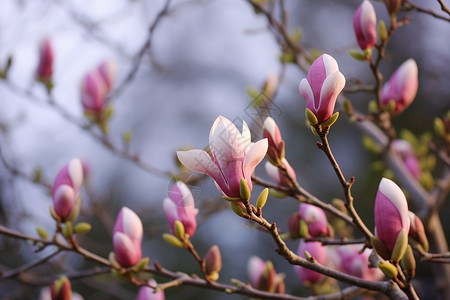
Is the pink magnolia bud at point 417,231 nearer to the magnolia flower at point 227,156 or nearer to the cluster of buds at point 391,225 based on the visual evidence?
the cluster of buds at point 391,225

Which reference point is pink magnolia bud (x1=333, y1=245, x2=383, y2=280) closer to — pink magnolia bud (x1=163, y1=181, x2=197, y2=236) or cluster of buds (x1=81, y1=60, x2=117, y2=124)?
pink magnolia bud (x1=163, y1=181, x2=197, y2=236)

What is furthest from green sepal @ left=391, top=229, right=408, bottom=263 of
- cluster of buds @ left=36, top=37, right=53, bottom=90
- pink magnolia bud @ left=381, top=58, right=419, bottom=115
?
cluster of buds @ left=36, top=37, right=53, bottom=90

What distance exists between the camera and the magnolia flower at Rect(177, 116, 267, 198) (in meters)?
0.50

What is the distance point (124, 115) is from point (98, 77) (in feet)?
13.8

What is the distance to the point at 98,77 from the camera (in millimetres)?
1338

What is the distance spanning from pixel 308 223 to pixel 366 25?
39 cm

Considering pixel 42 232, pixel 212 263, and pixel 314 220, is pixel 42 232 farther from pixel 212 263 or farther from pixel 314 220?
pixel 314 220

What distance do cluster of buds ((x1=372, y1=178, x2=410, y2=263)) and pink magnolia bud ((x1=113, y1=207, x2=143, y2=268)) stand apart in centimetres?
40

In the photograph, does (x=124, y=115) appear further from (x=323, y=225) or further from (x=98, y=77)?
(x=323, y=225)

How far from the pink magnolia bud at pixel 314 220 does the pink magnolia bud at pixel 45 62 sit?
3.03ft

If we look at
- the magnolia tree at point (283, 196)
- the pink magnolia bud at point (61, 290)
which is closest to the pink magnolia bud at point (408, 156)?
the magnolia tree at point (283, 196)

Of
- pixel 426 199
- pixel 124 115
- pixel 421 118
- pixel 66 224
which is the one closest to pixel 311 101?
pixel 66 224

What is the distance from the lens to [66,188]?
77 cm

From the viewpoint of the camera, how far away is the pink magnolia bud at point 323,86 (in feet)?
1.66
